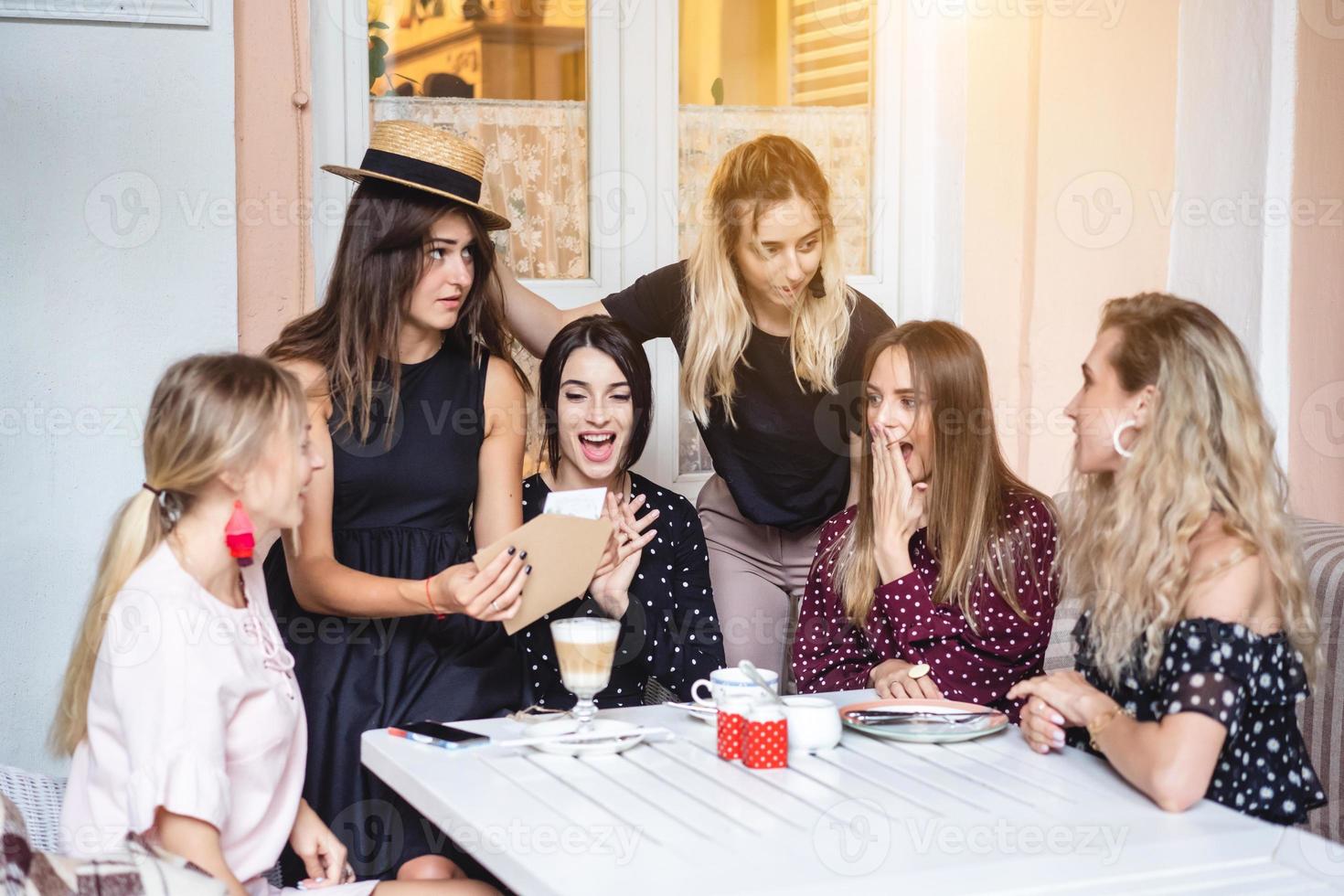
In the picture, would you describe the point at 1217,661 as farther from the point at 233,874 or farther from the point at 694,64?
the point at 694,64

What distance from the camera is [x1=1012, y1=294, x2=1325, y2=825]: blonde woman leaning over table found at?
1600 mm

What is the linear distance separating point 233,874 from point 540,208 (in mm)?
2116

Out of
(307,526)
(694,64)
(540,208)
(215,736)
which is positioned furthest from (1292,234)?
(215,736)

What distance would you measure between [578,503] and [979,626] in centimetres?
72

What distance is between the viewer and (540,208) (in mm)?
3393

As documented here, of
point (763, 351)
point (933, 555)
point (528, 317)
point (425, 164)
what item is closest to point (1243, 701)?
point (933, 555)

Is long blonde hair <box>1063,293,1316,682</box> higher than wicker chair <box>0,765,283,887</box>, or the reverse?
long blonde hair <box>1063,293,1316,682</box>

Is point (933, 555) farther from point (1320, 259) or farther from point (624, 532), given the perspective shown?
point (1320, 259)

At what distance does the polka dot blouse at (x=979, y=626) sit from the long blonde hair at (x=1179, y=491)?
48 cm

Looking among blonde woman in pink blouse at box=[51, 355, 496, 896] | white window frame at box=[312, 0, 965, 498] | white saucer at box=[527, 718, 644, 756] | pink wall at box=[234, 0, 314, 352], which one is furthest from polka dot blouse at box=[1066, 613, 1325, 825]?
pink wall at box=[234, 0, 314, 352]

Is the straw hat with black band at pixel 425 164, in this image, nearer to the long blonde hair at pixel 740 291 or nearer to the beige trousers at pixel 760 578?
the long blonde hair at pixel 740 291

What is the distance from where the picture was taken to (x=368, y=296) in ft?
7.86

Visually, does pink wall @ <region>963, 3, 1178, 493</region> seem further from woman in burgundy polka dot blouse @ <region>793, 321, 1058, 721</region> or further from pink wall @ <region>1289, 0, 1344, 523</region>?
woman in burgundy polka dot blouse @ <region>793, 321, 1058, 721</region>

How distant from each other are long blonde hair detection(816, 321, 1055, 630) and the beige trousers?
544mm
